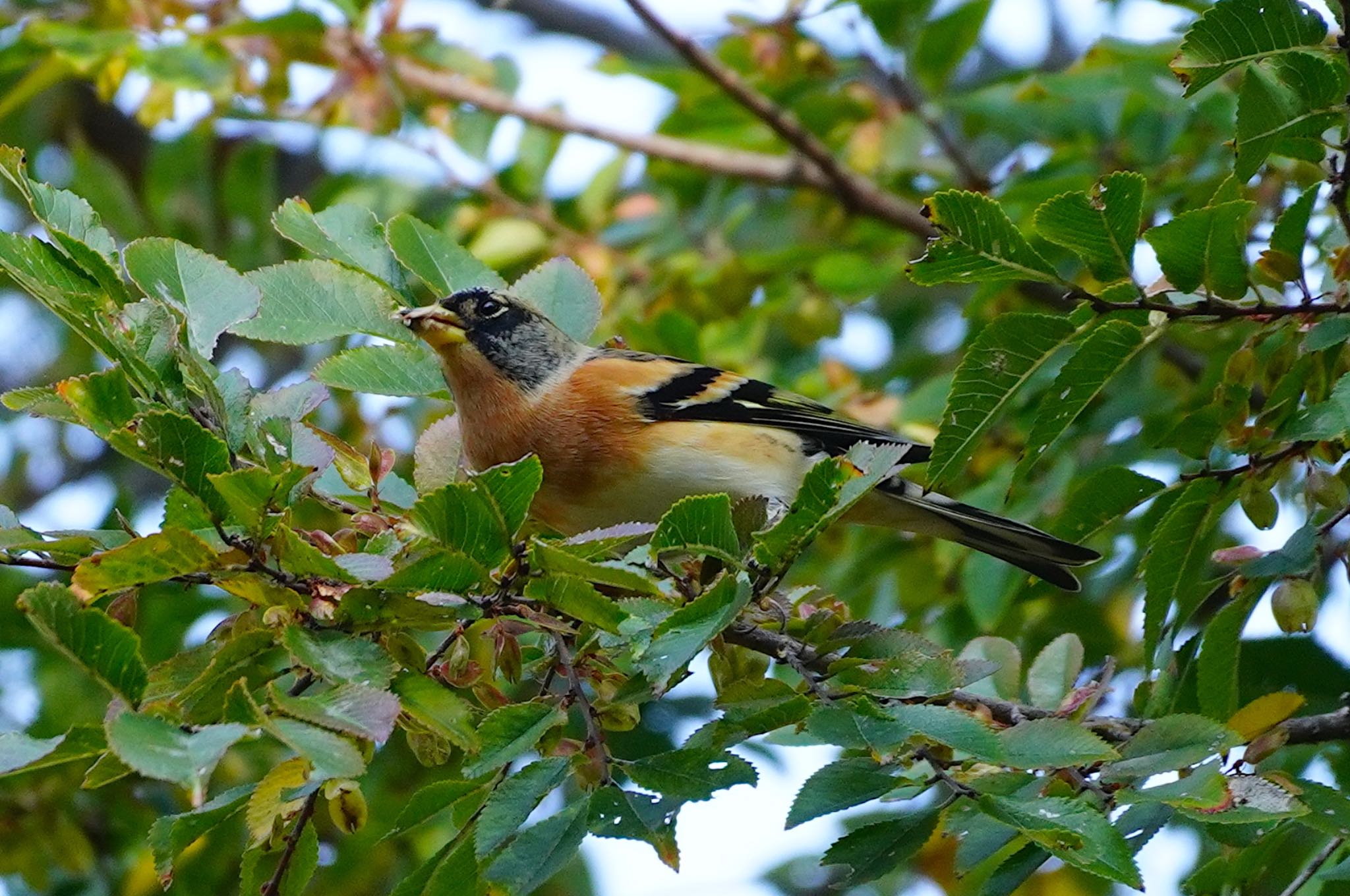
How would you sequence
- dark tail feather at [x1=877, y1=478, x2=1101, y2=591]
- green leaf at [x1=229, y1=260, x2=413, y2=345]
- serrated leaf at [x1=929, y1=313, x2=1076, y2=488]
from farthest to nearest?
dark tail feather at [x1=877, y1=478, x2=1101, y2=591] → green leaf at [x1=229, y1=260, x2=413, y2=345] → serrated leaf at [x1=929, y1=313, x2=1076, y2=488]

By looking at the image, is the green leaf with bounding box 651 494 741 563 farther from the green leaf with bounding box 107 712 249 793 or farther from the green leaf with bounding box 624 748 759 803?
the green leaf with bounding box 107 712 249 793

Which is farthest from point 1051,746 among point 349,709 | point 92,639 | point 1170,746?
point 92,639

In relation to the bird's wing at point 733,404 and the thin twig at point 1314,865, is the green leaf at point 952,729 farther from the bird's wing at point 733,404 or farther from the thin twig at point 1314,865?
the bird's wing at point 733,404

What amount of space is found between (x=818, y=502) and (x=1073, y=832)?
27.8 inches

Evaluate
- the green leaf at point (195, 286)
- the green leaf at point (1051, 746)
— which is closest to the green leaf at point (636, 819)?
the green leaf at point (1051, 746)

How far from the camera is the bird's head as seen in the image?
4695mm

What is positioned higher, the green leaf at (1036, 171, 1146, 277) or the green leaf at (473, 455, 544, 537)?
the green leaf at (1036, 171, 1146, 277)

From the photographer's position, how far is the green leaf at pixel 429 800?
2.73m

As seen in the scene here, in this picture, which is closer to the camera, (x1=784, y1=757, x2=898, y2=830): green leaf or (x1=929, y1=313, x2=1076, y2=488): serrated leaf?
(x1=784, y1=757, x2=898, y2=830): green leaf

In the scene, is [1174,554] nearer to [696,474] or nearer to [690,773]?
[690,773]

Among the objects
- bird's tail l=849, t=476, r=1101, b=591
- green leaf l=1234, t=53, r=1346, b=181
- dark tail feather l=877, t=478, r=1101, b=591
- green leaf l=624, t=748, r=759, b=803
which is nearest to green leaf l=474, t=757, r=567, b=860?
green leaf l=624, t=748, r=759, b=803

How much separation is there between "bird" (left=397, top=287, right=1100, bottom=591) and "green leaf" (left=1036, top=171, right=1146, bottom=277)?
153cm

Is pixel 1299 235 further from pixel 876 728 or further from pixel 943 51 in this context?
pixel 943 51

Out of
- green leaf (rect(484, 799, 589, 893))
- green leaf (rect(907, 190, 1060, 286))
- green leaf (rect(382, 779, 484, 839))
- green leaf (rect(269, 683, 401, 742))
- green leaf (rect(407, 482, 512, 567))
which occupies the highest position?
green leaf (rect(907, 190, 1060, 286))
